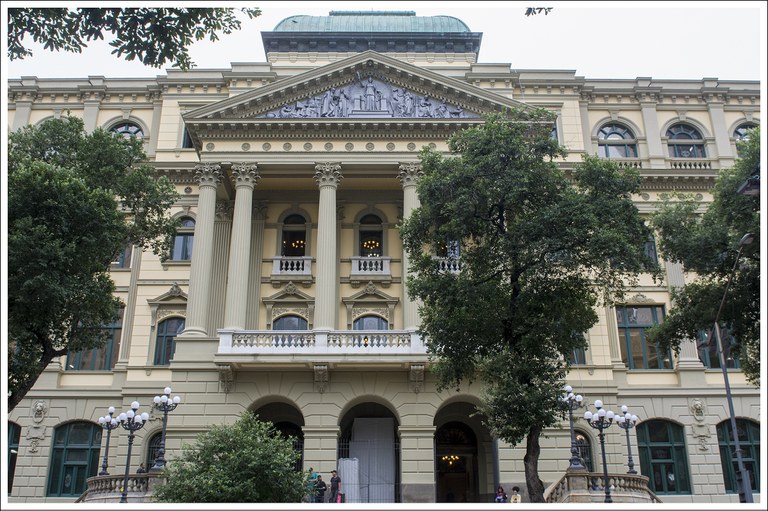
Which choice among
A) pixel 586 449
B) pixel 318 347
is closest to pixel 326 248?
pixel 318 347

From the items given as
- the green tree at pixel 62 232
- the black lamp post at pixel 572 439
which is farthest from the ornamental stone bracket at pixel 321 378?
the black lamp post at pixel 572 439

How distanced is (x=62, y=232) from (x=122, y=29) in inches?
327

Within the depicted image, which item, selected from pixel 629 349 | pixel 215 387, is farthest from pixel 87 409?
pixel 629 349

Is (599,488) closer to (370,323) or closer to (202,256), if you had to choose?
(370,323)

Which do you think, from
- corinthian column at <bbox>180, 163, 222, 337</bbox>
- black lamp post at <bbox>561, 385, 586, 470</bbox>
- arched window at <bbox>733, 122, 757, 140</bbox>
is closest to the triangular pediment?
corinthian column at <bbox>180, 163, 222, 337</bbox>

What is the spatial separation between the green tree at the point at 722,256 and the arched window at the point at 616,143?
1327cm

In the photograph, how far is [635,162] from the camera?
35.7m

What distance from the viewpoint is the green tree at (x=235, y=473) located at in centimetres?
1791

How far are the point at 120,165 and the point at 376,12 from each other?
2424 centimetres

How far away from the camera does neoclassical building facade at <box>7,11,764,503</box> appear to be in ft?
90.0

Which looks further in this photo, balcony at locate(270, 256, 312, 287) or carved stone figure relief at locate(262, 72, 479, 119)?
balcony at locate(270, 256, 312, 287)

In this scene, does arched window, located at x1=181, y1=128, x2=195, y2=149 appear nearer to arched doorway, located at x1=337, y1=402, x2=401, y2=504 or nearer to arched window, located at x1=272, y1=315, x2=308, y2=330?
arched window, located at x1=272, y1=315, x2=308, y2=330

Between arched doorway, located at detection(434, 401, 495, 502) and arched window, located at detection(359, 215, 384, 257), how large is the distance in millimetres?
7569

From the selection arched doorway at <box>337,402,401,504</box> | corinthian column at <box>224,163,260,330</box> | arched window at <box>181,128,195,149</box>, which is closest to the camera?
arched doorway at <box>337,402,401,504</box>
